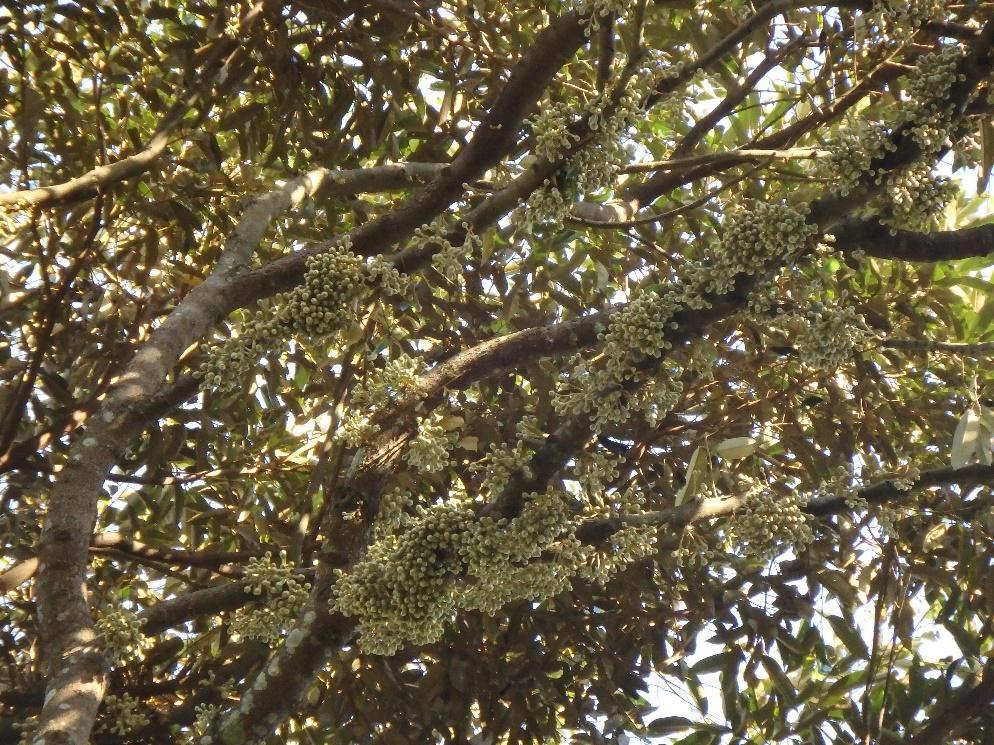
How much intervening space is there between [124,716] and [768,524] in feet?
6.01

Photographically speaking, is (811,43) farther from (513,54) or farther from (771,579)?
(771,579)

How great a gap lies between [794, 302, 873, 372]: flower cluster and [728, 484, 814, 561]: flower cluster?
388 mm

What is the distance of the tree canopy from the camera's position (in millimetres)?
2217

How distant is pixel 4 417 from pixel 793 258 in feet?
8.29

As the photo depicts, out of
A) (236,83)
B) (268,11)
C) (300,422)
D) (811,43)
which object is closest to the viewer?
(811,43)

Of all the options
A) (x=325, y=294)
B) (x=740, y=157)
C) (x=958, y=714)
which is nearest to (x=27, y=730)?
(x=325, y=294)

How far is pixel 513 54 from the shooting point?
11.6 feet

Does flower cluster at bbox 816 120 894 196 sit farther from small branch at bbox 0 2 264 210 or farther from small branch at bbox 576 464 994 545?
small branch at bbox 0 2 264 210

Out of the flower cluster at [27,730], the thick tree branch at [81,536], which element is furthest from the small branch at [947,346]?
the flower cluster at [27,730]

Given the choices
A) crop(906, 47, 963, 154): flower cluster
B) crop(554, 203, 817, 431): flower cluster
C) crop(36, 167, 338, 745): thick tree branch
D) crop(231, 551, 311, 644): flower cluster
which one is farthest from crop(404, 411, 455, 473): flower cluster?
crop(906, 47, 963, 154): flower cluster

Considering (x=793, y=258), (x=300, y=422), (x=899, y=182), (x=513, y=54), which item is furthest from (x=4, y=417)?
(x=899, y=182)

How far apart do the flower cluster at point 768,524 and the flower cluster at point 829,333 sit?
1.27ft

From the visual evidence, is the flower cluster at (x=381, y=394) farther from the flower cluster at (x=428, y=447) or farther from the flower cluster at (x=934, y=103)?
the flower cluster at (x=934, y=103)

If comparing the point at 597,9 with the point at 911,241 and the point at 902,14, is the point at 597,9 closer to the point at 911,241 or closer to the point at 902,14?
the point at 902,14
